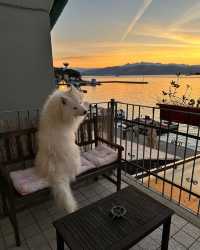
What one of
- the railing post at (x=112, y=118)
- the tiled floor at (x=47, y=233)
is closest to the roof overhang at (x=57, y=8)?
the railing post at (x=112, y=118)

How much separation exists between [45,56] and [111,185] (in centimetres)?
216

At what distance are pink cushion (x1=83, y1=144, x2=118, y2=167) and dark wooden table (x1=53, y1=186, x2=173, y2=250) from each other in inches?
29.4

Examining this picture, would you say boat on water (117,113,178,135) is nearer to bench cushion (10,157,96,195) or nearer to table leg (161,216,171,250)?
bench cushion (10,157,96,195)

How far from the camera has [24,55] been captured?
100 inches

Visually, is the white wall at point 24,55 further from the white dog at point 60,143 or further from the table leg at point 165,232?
the table leg at point 165,232

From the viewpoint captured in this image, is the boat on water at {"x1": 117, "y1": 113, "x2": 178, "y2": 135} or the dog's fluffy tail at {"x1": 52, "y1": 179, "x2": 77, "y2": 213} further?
the boat on water at {"x1": 117, "y1": 113, "x2": 178, "y2": 135}

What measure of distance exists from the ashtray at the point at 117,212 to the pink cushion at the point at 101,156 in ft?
2.83

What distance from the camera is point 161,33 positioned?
21.6 ft

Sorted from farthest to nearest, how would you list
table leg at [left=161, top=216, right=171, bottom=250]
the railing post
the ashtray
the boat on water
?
the railing post → the boat on water → table leg at [left=161, top=216, right=171, bottom=250] → the ashtray

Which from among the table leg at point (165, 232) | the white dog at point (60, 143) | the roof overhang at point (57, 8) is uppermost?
the roof overhang at point (57, 8)

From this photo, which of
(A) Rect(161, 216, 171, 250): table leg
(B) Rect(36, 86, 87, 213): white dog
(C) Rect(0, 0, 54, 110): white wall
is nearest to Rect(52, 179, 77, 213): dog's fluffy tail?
(B) Rect(36, 86, 87, 213): white dog

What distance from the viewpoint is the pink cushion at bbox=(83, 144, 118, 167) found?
7.47ft

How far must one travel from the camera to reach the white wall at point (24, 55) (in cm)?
238

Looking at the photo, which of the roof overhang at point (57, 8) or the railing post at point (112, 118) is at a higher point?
the roof overhang at point (57, 8)
